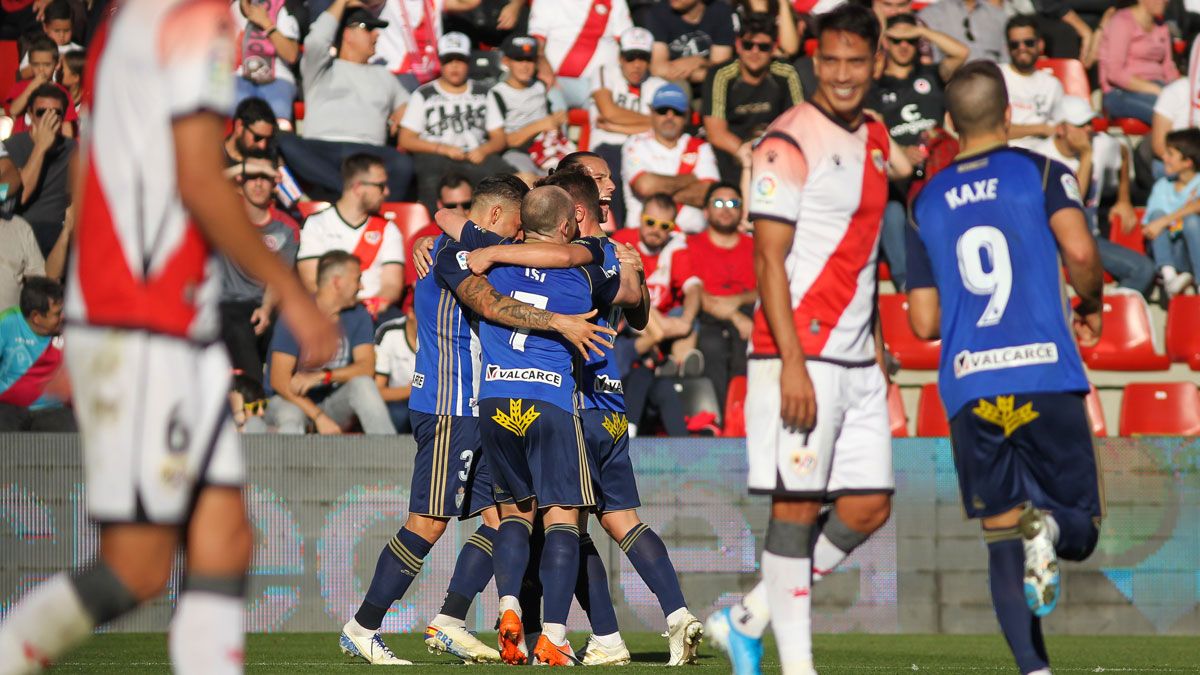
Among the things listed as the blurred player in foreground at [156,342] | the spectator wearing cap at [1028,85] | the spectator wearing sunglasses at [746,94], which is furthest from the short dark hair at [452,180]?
the blurred player in foreground at [156,342]

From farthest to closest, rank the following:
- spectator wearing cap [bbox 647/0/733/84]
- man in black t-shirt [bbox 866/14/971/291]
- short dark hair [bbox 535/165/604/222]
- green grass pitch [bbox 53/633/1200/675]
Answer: spectator wearing cap [bbox 647/0/733/84] → man in black t-shirt [bbox 866/14/971/291] → short dark hair [bbox 535/165/604/222] → green grass pitch [bbox 53/633/1200/675]

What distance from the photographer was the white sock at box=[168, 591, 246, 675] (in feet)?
13.5

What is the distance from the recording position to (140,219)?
413 centimetres

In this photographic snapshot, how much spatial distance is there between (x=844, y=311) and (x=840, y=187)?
459mm

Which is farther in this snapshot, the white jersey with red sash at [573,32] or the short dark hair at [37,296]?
the white jersey with red sash at [573,32]

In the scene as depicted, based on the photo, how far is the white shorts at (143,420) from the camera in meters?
4.08

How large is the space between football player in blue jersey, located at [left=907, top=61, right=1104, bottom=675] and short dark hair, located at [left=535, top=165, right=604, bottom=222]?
9.31 ft

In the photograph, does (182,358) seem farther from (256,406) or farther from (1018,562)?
(256,406)

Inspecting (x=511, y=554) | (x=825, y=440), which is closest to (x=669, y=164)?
(x=511, y=554)

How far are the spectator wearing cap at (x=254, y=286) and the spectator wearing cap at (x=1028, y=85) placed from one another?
6.62 m

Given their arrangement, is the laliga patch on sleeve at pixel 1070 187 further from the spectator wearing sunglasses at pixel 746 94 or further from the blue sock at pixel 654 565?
the spectator wearing sunglasses at pixel 746 94

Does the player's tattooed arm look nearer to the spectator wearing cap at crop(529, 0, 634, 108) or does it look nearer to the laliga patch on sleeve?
the laliga patch on sleeve

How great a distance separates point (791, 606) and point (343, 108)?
10.0 metres

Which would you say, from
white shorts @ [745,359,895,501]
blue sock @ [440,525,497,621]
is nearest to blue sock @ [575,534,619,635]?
blue sock @ [440,525,497,621]
